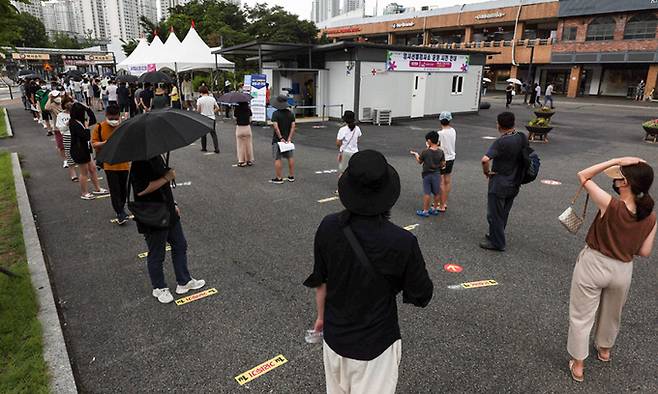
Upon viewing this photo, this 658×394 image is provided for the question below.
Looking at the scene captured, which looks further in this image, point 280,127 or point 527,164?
point 280,127

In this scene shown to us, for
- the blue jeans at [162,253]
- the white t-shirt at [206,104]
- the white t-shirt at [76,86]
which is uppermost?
the white t-shirt at [76,86]

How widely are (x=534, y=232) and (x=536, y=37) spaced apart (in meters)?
50.0

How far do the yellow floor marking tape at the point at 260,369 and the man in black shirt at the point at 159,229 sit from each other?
1.49 meters

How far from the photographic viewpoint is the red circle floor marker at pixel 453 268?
16.8 feet

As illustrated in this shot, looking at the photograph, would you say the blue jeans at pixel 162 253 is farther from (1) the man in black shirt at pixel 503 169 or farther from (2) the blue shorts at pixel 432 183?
(2) the blue shorts at pixel 432 183

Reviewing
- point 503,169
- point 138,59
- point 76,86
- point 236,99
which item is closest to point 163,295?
point 503,169

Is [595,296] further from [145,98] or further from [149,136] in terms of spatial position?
[145,98]

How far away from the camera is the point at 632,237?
9.80 feet

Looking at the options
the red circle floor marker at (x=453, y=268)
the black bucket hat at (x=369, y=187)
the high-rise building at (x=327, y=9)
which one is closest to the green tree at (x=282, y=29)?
the red circle floor marker at (x=453, y=268)

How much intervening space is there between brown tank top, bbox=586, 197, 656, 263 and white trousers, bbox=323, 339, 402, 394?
1918mm

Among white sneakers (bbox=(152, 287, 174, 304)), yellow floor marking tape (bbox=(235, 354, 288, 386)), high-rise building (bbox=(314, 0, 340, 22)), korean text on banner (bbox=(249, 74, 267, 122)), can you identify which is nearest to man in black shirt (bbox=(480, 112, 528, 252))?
yellow floor marking tape (bbox=(235, 354, 288, 386))

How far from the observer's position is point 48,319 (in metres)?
3.88

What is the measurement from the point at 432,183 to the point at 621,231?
3839 millimetres

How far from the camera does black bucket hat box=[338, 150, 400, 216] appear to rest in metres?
1.94
